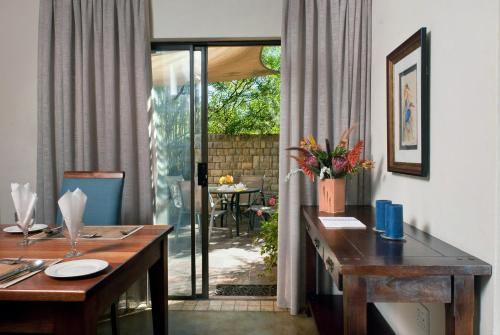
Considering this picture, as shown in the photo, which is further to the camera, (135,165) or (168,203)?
(168,203)

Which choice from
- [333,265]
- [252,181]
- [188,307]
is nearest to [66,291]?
[333,265]

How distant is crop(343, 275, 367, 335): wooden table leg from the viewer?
124 cm

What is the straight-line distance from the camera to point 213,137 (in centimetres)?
695

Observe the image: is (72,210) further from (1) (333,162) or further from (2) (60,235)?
(1) (333,162)

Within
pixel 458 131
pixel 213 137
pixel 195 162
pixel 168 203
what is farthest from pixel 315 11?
pixel 213 137

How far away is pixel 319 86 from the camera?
2607mm

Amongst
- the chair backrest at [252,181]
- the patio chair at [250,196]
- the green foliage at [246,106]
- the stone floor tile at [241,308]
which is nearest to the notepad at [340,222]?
the stone floor tile at [241,308]

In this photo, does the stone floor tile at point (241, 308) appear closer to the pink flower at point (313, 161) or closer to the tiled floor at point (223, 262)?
the tiled floor at point (223, 262)

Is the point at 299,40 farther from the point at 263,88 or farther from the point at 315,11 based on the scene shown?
the point at 263,88

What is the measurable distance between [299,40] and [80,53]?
5.13 ft

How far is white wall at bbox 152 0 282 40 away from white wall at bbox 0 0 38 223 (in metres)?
0.98

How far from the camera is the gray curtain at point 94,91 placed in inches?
104

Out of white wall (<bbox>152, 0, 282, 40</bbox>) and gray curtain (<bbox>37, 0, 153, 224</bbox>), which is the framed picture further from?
gray curtain (<bbox>37, 0, 153, 224</bbox>)

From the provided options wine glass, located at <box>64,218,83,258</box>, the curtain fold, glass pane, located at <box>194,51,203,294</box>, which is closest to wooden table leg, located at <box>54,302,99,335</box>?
wine glass, located at <box>64,218,83,258</box>
